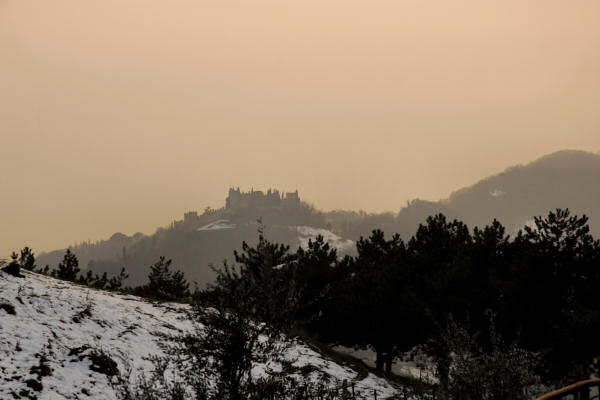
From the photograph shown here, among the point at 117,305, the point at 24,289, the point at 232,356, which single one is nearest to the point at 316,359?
the point at 117,305

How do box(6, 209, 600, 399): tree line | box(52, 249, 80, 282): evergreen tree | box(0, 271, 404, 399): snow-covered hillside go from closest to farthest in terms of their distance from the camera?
1. box(6, 209, 600, 399): tree line
2. box(0, 271, 404, 399): snow-covered hillside
3. box(52, 249, 80, 282): evergreen tree

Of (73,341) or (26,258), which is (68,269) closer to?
(26,258)

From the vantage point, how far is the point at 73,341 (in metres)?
19.4

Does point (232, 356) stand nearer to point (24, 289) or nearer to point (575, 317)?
point (24, 289)

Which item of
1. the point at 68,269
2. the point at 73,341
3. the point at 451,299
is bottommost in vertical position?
the point at 73,341

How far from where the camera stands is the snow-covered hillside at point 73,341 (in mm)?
16200

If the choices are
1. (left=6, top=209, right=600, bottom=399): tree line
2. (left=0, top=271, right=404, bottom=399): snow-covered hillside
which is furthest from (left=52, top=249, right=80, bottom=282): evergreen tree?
(left=0, top=271, right=404, bottom=399): snow-covered hillside

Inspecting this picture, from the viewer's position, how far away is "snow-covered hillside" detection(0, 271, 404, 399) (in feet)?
53.1

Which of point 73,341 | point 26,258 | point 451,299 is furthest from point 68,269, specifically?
point 451,299

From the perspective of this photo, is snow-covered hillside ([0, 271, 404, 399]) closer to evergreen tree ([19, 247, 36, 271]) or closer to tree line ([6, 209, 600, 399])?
tree line ([6, 209, 600, 399])

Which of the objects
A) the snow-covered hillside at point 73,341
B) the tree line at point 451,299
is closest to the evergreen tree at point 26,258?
the tree line at point 451,299

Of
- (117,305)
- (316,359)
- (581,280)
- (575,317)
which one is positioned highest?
(581,280)

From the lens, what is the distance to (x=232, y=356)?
35.9 ft

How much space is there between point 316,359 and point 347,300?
13.4 metres
